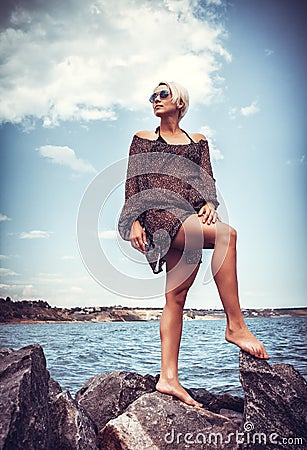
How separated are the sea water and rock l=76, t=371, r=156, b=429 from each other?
1318 millimetres

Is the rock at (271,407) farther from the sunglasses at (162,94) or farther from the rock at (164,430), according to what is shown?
the sunglasses at (162,94)

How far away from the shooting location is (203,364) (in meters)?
4.58

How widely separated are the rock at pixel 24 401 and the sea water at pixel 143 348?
1.87 meters

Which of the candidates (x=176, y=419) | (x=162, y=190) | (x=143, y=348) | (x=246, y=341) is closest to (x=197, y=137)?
(x=162, y=190)

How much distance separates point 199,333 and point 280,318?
0.81m

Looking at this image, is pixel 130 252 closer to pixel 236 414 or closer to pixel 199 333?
pixel 236 414

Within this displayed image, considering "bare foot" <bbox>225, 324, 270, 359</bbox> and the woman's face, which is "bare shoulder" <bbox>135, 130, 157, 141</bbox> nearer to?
the woman's face

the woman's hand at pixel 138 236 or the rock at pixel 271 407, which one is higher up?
the woman's hand at pixel 138 236

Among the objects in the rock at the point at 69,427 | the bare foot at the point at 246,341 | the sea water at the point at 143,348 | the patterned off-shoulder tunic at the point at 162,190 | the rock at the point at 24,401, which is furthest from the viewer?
the sea water at the point at 143,348

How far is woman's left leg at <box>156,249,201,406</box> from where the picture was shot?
2342mm

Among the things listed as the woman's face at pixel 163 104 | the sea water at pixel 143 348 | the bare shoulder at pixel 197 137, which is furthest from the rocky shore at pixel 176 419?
the sea water at pixel 143 348

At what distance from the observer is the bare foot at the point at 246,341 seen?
2.23 meters

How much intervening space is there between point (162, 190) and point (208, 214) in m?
0.25

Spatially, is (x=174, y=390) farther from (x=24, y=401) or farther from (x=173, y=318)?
(x=24, y=401)
